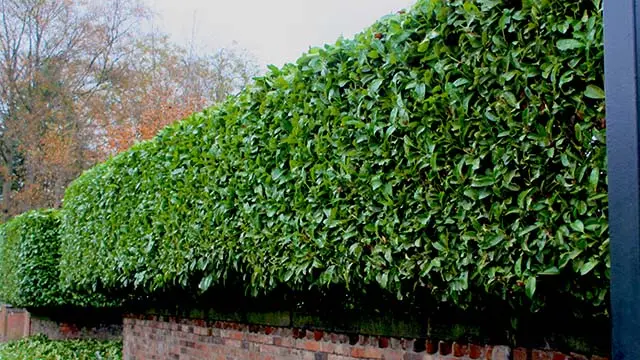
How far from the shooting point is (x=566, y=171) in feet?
9.11

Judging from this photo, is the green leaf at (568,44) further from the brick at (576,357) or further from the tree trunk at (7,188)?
the tree trunk at (7,188)

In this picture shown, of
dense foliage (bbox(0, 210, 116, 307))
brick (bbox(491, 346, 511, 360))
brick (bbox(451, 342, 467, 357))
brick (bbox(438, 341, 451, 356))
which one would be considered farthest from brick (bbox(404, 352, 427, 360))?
dense foliage (bbox(0, 210, 116, 307))

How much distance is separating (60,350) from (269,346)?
27.8 ft

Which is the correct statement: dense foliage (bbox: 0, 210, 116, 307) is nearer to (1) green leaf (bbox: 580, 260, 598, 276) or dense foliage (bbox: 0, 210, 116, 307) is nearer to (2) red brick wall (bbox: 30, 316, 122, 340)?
(2) red brick wall (bbox: 30, 316, 122, 340)

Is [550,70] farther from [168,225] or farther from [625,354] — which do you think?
[168,225]

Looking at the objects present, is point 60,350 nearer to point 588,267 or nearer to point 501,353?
point 501,353

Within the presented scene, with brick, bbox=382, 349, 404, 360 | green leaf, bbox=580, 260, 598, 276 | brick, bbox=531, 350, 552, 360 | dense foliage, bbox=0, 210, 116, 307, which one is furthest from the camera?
dense foliage, bbox=0, 210, 116, 307

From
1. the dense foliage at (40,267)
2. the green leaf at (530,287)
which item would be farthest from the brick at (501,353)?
the dense foliage at (40,267)

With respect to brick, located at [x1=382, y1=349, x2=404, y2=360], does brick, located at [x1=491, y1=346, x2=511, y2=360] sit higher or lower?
higher

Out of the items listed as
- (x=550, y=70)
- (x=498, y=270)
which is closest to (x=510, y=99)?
(x=550, y=70)

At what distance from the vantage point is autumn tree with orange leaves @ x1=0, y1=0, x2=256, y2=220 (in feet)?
75.2

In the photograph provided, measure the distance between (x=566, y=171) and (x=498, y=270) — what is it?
0.58 m

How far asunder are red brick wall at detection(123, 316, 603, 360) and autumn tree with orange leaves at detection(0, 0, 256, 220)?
15126mm

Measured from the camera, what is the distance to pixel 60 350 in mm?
12414
